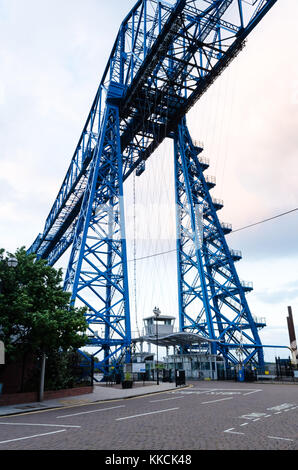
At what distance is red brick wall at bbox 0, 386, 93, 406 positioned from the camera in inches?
745

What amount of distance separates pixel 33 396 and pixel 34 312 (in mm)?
5048

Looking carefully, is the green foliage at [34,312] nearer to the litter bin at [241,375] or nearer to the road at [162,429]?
the road at [162,429]

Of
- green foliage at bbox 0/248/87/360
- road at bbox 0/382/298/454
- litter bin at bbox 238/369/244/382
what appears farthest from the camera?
litter bin at bbox 238/369/244/382

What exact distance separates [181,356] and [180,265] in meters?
13.0

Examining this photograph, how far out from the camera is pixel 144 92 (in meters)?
38.2

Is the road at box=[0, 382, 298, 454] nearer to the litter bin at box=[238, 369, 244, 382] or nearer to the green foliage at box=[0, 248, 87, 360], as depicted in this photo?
the green foliage at box=[0, 248, 87, 360]

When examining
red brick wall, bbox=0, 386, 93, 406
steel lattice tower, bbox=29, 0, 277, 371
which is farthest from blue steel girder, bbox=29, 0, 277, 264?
red brick wall, bbox=0, 386, 93, 406

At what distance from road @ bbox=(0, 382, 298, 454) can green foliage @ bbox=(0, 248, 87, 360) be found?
433cm

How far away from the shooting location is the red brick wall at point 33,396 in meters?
18.9

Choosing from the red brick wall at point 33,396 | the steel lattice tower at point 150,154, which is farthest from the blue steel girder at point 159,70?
the red brick wall at point 33,396

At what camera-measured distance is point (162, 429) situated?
10.7 metres

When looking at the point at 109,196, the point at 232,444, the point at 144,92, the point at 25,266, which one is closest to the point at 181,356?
the point at 109,196

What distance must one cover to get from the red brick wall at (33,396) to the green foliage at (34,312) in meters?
2.11

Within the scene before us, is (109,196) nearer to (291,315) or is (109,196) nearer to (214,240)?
(214,240)
